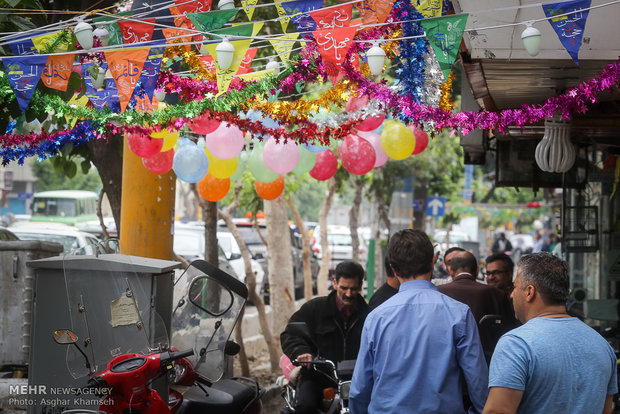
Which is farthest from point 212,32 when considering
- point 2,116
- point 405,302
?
point 405,302

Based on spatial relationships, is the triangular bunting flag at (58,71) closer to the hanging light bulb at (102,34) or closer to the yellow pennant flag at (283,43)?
the hanging light bulb at (102,34)

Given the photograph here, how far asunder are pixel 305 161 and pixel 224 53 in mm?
A: 3555

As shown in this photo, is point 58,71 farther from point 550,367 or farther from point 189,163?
point 550,367

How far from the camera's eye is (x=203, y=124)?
7.51m

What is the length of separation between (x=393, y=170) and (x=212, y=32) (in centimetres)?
1566

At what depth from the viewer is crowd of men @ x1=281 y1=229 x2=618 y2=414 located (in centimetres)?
308

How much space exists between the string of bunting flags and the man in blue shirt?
1918 millimetres

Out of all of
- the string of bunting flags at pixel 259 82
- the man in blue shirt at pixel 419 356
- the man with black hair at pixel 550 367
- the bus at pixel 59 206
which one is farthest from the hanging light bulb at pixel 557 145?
the bus at pixel 59 206

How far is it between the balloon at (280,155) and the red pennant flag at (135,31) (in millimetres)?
2529

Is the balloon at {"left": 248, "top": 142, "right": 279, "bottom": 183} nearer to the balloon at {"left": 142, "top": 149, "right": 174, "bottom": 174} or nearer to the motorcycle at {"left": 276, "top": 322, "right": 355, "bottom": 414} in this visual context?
the balloon at {"left": 142, "top": 149, "right": 174, "bottom": 174}

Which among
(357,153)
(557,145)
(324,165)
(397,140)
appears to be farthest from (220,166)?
(557,145)

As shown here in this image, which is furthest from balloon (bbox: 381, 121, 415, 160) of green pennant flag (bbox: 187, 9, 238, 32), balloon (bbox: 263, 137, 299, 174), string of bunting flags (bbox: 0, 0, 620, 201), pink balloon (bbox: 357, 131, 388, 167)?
green pennant flag (bbox: 187, 9, 238, 32)

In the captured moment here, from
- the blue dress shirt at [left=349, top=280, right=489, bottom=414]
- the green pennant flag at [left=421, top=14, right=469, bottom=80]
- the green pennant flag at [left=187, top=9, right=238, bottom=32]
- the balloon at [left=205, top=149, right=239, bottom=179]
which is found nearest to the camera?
the blue dress shirt at [left=349, top=280, right=489, bottom=414]

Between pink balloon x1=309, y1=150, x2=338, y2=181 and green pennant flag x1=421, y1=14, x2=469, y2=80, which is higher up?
green pennant flag x1=421, y1=14, x2=469, y2=80
